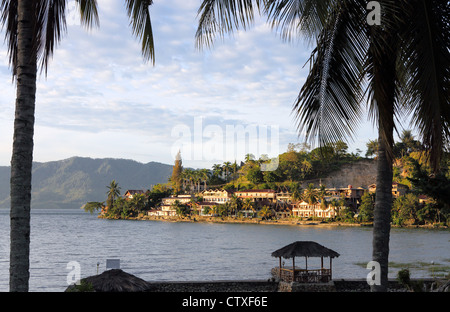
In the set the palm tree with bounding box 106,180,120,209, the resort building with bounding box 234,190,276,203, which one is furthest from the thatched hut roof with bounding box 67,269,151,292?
the palm tree with bounding box 106,180,120,209

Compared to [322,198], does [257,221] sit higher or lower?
lower

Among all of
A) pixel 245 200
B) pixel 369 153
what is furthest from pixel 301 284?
pixel 369 153

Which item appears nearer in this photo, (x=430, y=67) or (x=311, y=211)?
(x=430, y=67)

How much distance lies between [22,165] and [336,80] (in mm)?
5179

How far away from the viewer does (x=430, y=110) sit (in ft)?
19.1

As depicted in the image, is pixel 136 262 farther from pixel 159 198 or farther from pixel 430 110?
pixel 159 198

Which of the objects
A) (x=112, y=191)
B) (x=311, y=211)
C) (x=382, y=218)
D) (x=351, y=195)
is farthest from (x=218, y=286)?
(x=112, y=191)

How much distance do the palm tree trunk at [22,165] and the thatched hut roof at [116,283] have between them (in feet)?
45.4

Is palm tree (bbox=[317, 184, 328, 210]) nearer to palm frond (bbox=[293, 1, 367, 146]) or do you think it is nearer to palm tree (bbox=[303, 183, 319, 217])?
palm tree (bbox=[303, 183, 319, 217])

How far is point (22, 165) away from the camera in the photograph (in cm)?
630

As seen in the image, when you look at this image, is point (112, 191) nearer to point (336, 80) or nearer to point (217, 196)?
point (217, 196)

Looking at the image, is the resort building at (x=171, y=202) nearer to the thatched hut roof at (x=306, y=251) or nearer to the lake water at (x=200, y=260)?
the lake water at (x=200, y=260)

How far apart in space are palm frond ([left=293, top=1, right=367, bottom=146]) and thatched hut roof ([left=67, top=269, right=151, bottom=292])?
15367mm

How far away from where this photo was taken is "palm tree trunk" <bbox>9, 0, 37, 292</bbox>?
20.3 ft
